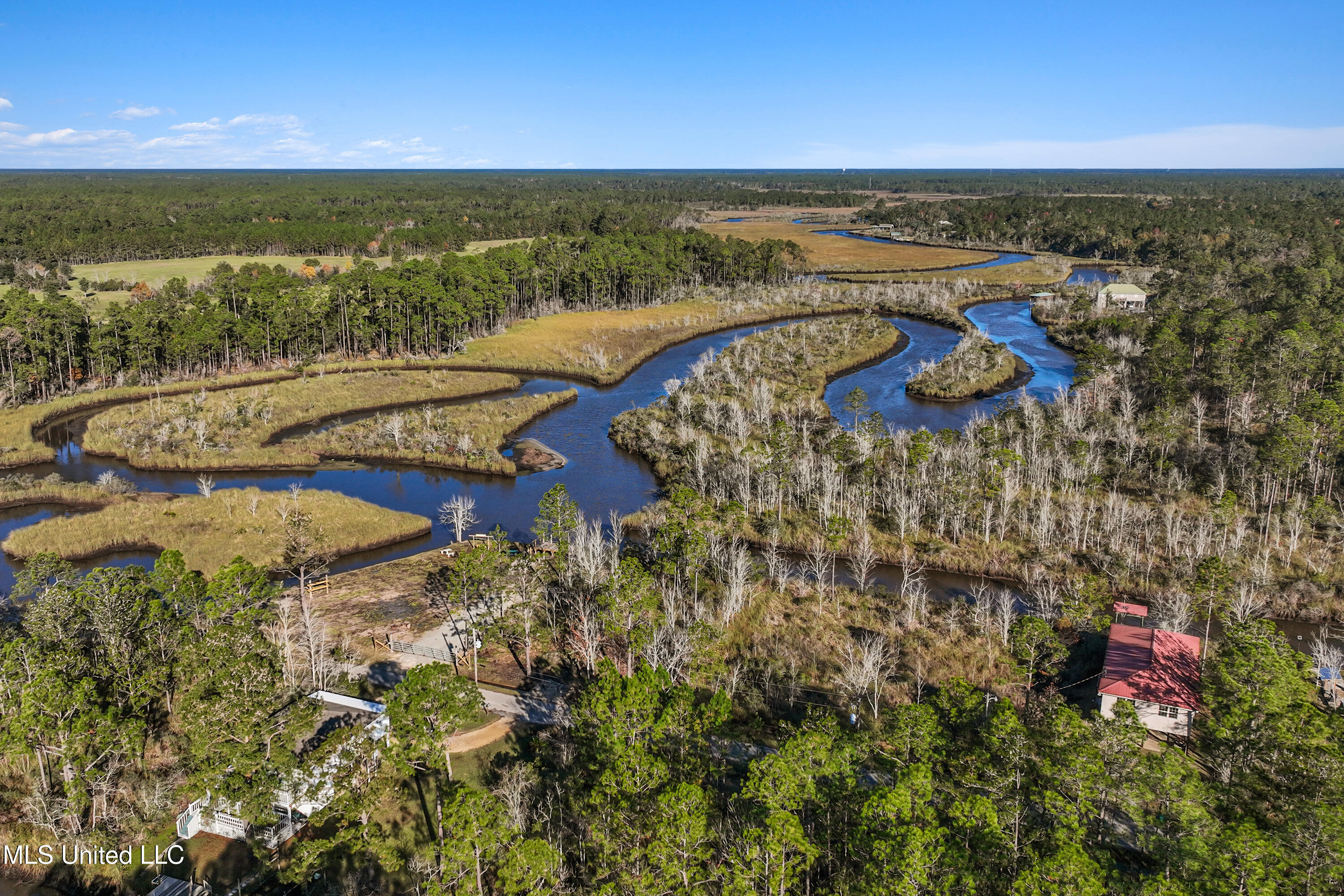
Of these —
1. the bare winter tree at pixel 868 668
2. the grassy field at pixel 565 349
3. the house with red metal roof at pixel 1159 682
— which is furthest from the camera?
the grassy field at pixel 565 349

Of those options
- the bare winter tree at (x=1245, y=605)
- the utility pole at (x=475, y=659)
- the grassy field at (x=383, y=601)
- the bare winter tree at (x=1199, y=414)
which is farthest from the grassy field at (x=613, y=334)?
the bare winter tree at (x=1245, y=605)

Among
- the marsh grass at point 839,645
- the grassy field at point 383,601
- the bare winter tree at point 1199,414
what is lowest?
the grassy field at point 383,601

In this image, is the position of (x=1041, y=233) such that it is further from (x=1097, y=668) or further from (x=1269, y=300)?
(x=1097, y=668)

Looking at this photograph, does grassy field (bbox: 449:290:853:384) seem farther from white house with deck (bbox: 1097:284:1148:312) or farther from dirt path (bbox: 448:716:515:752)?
dirt path (bbox: 448:716:515:752)

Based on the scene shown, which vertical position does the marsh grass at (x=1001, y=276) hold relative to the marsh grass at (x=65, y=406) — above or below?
above

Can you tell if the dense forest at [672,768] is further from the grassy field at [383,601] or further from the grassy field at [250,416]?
the grassy field at [250,416]

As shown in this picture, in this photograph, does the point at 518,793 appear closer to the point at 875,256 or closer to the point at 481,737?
the point at 481,737

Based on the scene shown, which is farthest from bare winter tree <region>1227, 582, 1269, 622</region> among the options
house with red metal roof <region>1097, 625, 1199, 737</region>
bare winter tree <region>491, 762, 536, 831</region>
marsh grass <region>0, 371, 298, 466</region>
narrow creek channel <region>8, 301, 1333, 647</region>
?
marsh grass <region>0, 371, 298, 466</region>
